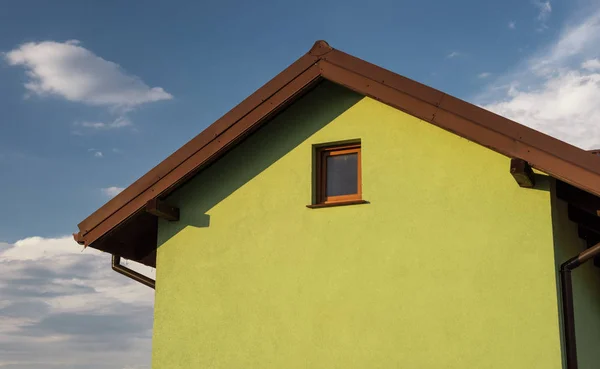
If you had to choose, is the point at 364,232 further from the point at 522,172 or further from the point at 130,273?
the point at 130,273

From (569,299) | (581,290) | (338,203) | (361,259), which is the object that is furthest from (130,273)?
(581,290)

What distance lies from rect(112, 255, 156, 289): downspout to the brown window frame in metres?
3.20

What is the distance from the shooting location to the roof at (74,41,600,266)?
9039 millimetres

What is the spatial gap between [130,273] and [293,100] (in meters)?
3.73

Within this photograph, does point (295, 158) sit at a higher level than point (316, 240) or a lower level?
higher

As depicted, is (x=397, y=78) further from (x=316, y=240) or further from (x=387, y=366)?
(x=387, y=366)

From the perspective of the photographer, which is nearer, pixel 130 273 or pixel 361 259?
pixel 361 259

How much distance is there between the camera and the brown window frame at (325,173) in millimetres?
10516

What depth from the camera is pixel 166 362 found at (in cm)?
1086

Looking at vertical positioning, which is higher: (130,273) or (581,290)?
(130,273)

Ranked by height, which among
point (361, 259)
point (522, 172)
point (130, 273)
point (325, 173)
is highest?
point (325, 173)

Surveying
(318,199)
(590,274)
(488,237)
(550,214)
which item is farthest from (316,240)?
(590,274)

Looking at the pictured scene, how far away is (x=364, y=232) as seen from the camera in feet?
33.3

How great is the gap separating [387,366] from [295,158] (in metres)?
3.06
